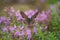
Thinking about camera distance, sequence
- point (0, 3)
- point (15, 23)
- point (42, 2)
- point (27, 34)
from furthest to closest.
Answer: point (42, 2) < point (0, 3) < point (15, 23) < point (27, 34)

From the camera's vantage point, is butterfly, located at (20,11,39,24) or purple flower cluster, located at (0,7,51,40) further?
butterfly, located at (20,11,39,24)

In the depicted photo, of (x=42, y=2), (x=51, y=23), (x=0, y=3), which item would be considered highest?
(x=0, y=3)

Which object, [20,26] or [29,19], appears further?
[29,19]

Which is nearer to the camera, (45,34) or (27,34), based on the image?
(27,34)

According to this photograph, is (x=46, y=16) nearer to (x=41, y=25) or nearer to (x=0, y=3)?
(x=41, y=25)

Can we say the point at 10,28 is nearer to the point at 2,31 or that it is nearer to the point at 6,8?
the point at 2,31

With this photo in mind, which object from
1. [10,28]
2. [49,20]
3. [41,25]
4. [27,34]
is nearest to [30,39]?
[27,34]

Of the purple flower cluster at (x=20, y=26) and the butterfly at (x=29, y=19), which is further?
the butterfly at (x=29, y=19)

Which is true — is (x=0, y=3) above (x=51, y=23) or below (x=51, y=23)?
above

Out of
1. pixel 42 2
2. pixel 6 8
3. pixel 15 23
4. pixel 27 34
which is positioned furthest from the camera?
pixel 42 2

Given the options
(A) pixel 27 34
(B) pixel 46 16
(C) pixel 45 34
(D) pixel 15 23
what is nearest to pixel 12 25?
(D) pixel 15 23
